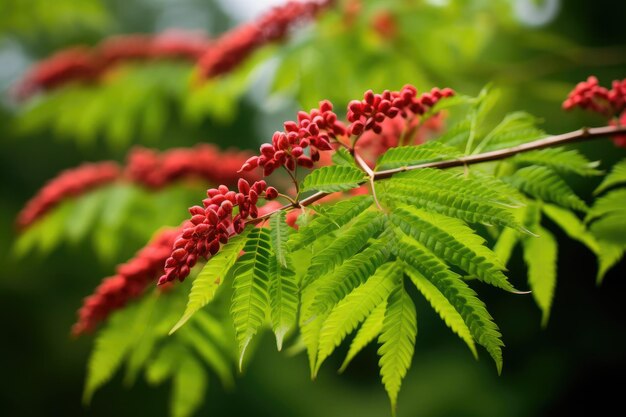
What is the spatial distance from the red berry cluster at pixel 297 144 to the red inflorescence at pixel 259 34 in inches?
78.4

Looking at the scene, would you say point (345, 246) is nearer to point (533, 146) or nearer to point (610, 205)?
point (533, 146)

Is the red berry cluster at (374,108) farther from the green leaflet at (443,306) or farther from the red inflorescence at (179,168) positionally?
the red inflorescence at (179,168)

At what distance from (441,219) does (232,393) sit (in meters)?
10.3

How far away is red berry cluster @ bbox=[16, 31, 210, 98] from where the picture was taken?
149 inches

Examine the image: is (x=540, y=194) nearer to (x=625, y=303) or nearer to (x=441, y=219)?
(x=441, y=219)

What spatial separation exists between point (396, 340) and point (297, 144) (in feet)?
1.60

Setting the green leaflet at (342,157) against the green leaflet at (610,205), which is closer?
the green leaflet at (342,157)

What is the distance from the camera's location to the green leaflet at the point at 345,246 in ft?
3.60

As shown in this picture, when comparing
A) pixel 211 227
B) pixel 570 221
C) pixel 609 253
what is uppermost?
pixel 211 227

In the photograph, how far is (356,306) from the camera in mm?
1158

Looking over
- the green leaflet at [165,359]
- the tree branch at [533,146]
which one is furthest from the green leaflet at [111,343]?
the tree branch at [533,146]

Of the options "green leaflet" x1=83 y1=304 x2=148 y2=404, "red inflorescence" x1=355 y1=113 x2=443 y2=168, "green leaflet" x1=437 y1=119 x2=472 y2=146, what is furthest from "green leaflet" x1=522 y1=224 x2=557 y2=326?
"green leaflet" x1=83 y1=304 x2=148 y2=404

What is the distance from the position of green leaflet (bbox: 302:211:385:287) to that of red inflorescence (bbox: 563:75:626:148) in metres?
0.77

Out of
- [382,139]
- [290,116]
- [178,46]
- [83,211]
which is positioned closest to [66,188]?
[83,211]
